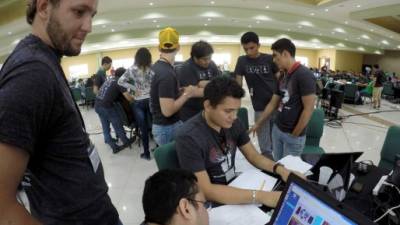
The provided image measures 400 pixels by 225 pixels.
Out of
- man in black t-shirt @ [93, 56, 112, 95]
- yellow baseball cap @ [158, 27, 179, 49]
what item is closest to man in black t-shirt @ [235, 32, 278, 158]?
yellow baseball cap @ [158, 27, 179, 49]

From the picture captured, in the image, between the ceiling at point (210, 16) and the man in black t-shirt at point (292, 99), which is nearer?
the man in black t-shirt at point (292, 99)

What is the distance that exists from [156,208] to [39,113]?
45 centimetres

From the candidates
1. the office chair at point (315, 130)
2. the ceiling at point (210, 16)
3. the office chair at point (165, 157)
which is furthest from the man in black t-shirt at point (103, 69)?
the office chair at point (165, 157)

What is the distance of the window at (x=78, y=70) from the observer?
1844 centimetres

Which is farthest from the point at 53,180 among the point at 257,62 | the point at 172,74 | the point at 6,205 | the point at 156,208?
the point at 257,62

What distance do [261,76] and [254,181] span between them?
1.68 metres

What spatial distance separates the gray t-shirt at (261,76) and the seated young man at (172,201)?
227cm

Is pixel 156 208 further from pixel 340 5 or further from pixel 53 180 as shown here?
pixel 340 5

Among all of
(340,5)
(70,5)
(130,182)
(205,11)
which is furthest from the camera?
(205,11)

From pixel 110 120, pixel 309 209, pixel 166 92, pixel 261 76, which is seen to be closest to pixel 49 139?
pixel 309 209

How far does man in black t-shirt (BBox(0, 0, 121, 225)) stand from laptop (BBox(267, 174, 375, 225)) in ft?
2.11

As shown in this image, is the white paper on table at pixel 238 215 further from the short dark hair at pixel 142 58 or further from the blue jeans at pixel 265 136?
the short dark hair at pixel 142 58

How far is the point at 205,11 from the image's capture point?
9.21 m

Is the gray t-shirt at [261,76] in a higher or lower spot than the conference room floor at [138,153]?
higher
